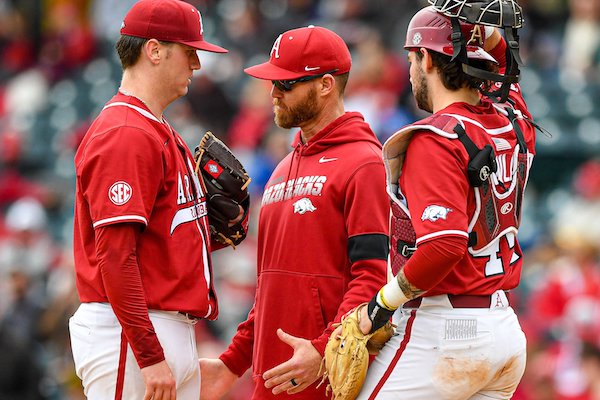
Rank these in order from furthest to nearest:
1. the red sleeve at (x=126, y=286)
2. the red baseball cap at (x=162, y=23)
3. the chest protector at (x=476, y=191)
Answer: the red baseball cap at (x=162, y=23) → the red sleeve at (x=126, y=286) → the chest protector at (x=476, y=191)

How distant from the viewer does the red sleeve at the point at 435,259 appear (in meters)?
4.14

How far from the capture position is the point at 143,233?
15.4ft

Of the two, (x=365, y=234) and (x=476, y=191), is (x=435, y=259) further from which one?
(x=365, y=234)

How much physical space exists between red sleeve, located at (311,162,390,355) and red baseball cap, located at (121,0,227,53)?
893mm

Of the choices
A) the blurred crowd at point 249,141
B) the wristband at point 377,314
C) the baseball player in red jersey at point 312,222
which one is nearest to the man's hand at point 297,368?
the baseball player in red jersey at point 312,222

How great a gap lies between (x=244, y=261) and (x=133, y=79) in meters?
5.60

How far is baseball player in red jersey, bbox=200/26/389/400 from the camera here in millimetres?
4789

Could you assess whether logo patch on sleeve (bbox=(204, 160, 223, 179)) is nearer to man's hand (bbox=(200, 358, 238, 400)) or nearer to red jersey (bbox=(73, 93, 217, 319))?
red jersey (bbox=(73, 93, 217, 319))

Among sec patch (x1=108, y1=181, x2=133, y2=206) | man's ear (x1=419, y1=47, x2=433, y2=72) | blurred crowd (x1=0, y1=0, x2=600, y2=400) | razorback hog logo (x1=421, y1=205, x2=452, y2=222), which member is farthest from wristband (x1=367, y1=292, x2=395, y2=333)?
blurred crowd (x1=0, y1=0, x2=600, y2=400)

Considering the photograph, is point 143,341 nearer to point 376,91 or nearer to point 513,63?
point 513,63

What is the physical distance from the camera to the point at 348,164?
16.2ft

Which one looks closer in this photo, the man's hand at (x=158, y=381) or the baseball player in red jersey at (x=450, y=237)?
the baseball player in red jersey at (x=450, y=237)

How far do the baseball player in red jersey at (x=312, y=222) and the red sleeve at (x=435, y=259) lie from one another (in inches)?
21.7

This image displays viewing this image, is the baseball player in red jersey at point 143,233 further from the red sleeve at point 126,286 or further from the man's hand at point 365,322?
the man's hand at point 365,322
